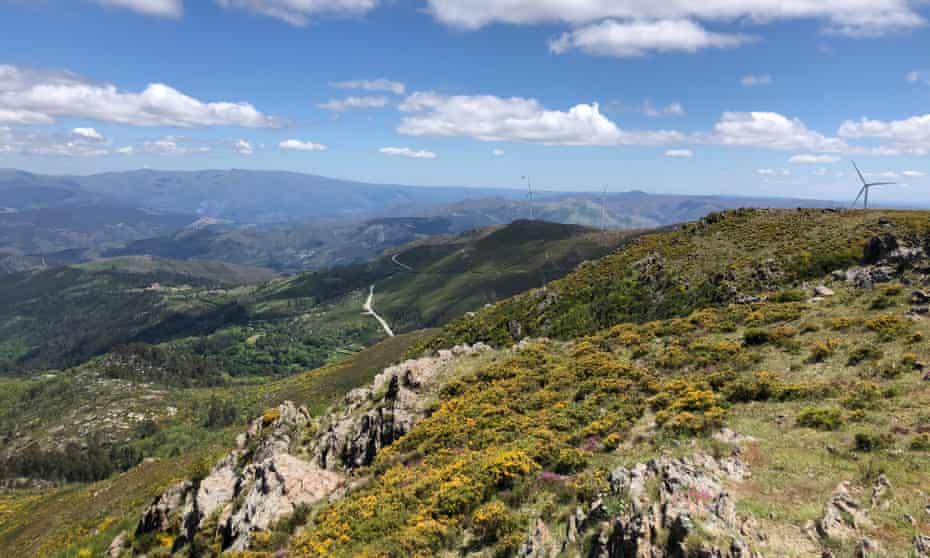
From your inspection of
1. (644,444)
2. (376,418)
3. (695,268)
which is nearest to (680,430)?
(644,444)

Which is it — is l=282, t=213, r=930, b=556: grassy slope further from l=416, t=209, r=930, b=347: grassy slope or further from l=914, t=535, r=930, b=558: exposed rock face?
l=416, t=209, r=930, b=347: grassy slope

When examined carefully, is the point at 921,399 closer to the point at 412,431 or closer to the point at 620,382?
the point at 620,382

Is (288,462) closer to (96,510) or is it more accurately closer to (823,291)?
(823,291)

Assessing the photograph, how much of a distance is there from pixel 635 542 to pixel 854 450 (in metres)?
14.1

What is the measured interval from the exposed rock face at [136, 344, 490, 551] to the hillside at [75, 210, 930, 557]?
9.3 inches

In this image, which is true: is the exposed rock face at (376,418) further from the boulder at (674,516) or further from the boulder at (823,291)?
the boulder at (823,291)

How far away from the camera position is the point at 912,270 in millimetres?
45500

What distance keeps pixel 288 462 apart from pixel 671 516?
1310 inches

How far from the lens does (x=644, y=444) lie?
89.8 feet

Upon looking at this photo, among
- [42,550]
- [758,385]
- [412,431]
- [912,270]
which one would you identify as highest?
[912,270]

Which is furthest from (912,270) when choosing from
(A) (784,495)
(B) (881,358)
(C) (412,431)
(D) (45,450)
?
(D) (45,450)

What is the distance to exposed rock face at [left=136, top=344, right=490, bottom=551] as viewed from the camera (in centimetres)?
3519

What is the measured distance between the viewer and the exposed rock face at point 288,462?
3519 cm

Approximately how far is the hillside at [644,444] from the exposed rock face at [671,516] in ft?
0.28
